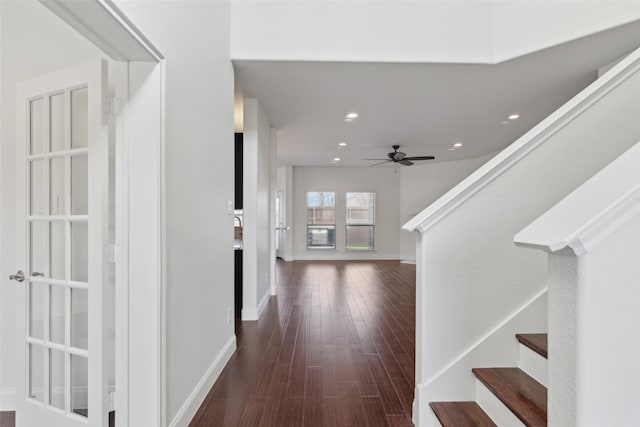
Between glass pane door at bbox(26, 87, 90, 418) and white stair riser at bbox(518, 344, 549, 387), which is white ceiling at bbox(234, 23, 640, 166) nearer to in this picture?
glass pane door at bbox(26, 87, 90, 418)

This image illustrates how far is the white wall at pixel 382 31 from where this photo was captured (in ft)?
9.52

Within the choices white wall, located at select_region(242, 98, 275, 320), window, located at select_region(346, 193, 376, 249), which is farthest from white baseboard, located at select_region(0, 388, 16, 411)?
window, located at select_region(346, 193, 376, 249)

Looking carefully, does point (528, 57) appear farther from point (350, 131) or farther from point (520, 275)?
point (350, 131)

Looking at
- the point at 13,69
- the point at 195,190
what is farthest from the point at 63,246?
the point at 13,69

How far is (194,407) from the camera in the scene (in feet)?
6.61

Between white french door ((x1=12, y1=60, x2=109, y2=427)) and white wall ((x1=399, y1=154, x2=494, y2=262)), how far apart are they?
23.7 feet

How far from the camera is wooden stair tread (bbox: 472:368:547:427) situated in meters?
1.33

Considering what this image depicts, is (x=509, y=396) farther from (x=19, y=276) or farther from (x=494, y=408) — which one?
(x=19, y=276)

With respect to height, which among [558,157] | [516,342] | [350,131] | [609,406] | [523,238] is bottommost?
[516,342]

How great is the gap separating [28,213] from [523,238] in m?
2.38

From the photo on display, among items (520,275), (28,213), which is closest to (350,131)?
(520,275)

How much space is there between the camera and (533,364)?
166cm

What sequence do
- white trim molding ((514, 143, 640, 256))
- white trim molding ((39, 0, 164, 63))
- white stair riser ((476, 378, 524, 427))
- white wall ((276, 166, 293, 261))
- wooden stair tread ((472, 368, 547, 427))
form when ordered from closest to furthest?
1. white trim molding ((514, 143, 640, 256))
2. white trim molding ((39, 0, 164, 63))
3. wooden stair tread ((472, 368, 547, 427))
4. white stair riser ((476, 378, 524, 427))
5. white wall ((276, 166, 293, 261))

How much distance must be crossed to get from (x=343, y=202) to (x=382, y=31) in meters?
6.34
